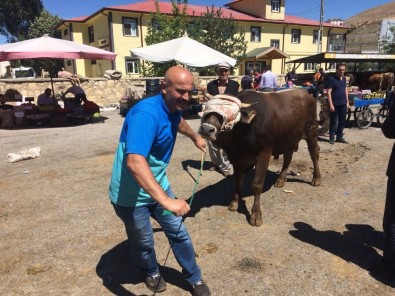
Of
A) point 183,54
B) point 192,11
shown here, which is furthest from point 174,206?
point 192,11

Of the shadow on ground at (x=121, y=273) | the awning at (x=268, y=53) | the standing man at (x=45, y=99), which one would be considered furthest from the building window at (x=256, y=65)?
the shadow on ground at (x=121, y=273)

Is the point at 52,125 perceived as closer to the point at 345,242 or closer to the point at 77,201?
the point at 77,201

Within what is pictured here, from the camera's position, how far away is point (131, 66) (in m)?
28.5

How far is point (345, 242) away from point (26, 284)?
11.3 feet

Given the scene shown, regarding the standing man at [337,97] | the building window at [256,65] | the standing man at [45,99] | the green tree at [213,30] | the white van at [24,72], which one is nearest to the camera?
the standing man at [337,97]

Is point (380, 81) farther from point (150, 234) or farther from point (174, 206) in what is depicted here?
point (174, 206)

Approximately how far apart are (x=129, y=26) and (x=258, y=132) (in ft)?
86.7

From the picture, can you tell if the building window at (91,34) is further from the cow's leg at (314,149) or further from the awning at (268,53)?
the cow's leg at (314,149)

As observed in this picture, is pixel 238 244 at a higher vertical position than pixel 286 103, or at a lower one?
lower

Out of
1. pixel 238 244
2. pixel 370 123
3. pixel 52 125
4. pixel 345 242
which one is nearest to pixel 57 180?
pixel 238 244

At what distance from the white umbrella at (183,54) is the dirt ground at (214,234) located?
4911 mm

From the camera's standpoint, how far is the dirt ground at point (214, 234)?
9.98 feet

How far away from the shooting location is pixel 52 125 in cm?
1155

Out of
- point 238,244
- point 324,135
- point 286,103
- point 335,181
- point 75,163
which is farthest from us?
point 324,135
